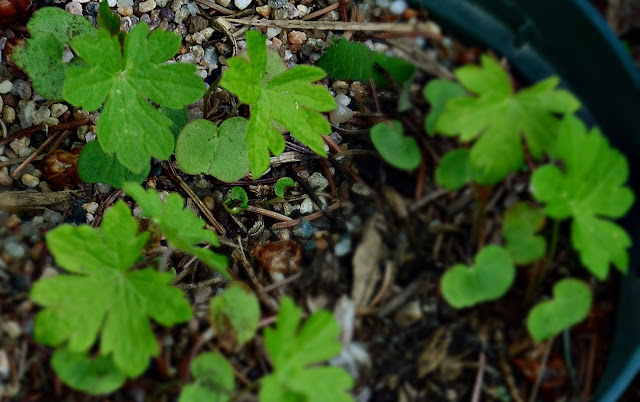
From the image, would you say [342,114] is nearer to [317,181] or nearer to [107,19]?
[317,181]

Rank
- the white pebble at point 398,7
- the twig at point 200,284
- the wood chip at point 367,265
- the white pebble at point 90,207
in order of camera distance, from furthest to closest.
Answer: the white pebble at point 90,207
the twig at point 200,284
the white pebble at point 398,7
the wood chip at point 367,265

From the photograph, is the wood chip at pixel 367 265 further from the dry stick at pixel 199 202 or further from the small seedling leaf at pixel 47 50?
the small seedling leaf at pixel 47 50

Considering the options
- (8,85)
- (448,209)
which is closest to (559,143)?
(448,209)

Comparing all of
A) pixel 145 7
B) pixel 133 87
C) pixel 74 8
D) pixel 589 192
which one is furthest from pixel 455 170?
pixel 74 8

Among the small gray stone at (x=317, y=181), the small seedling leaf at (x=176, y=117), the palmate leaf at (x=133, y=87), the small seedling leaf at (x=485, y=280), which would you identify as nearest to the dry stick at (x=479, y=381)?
the small seedling leaf at (x=485, y=280)

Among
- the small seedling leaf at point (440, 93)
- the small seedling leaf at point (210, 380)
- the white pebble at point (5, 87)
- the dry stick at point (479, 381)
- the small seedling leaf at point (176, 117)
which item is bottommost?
the white pebble at point (5, 87)

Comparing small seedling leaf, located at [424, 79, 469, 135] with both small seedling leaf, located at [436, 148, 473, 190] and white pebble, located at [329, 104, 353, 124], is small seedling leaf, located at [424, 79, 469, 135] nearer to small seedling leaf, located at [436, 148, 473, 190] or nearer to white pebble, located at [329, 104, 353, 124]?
small seedling leaf, located at [436, 148, 473, 190]
